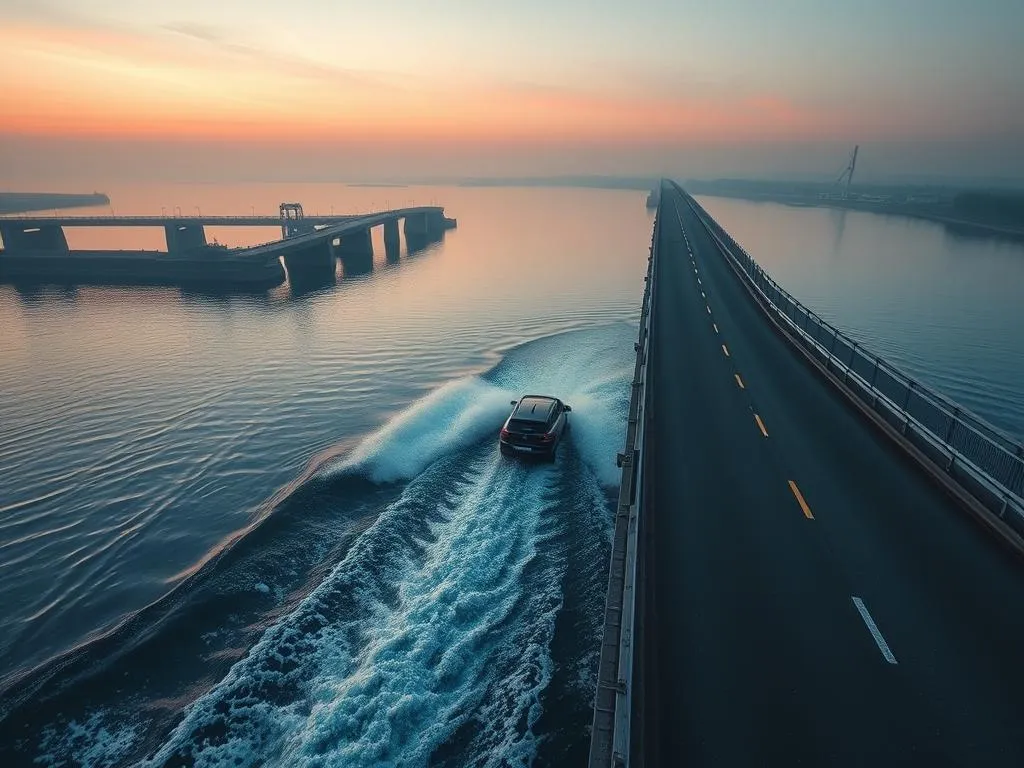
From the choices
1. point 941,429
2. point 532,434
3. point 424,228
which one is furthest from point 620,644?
point 424,228

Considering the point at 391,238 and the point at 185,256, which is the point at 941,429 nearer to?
the point at 185,256

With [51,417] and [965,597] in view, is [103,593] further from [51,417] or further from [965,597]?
[965,597]

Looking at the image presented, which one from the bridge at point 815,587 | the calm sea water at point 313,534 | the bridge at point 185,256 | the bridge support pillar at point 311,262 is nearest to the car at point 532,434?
the calm sea water at point 313,534

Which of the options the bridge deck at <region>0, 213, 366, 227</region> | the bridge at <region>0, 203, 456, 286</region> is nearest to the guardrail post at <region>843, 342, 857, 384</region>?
the bridge at <region>0, 203, 456, 286</region>

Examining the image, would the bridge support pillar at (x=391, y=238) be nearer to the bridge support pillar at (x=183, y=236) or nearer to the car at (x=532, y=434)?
the bridge support pillar at (x=183, y=236)

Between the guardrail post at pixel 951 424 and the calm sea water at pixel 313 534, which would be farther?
the guardrail post at pixel 951 424

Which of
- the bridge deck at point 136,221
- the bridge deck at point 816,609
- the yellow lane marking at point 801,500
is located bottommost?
the yellow lane marking at point 801,500
